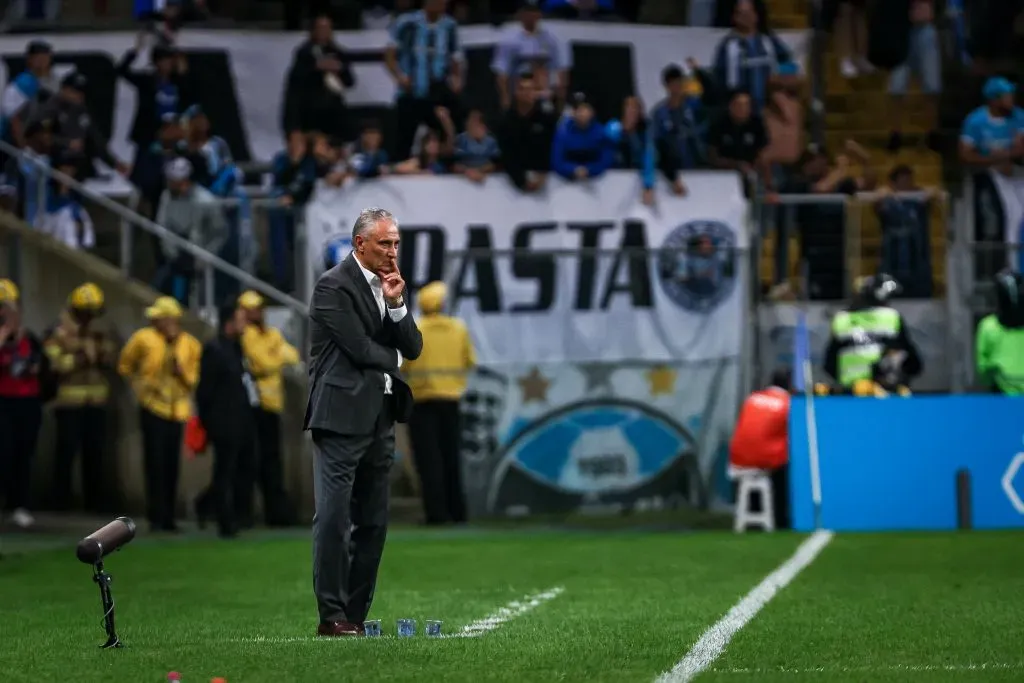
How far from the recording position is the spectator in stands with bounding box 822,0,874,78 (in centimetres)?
2553

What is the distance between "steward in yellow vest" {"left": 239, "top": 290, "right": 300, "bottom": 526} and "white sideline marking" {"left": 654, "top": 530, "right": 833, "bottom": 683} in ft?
20.5

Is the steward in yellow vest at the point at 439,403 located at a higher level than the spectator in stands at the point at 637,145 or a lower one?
lower

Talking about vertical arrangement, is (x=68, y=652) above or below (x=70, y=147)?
below

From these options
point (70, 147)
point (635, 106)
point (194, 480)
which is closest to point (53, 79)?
point (70, 147)

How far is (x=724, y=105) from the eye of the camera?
2425cm

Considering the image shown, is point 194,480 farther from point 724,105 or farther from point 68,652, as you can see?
point 68,652

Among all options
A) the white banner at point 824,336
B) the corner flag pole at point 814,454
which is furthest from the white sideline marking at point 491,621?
the white banner at point 824,336

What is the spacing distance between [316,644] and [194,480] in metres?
13.5

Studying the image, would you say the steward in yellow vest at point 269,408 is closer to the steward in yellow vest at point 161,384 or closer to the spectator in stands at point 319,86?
the steward in yellow vest at point 161,384

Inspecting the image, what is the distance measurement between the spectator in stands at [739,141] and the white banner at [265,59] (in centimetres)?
115

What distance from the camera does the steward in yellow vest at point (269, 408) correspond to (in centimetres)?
2150

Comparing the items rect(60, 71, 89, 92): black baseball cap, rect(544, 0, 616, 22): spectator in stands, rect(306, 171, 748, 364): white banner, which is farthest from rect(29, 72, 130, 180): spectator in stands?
rect(544, 0, 616, 22): spectator in stands

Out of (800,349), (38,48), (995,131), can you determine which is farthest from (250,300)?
(995,131)

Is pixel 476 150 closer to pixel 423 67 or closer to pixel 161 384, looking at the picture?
pixel 423 67
